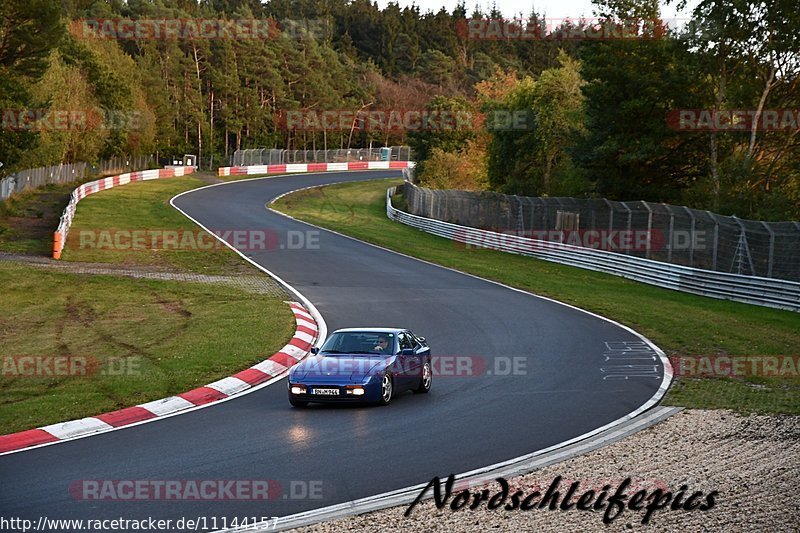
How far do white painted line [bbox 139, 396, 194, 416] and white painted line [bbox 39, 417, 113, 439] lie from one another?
→ 1069 mm

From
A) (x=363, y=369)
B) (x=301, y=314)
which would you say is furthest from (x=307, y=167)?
(x=363, y=369)

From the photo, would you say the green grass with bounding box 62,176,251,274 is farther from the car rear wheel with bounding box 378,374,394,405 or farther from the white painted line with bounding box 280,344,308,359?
the car rear wheel with bounding box 378,374,394,405

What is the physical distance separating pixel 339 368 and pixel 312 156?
110400mm

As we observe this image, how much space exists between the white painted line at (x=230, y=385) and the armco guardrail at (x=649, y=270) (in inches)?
694

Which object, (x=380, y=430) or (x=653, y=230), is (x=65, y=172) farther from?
(x=380, y=430)

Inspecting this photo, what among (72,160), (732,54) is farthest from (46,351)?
(72,160)

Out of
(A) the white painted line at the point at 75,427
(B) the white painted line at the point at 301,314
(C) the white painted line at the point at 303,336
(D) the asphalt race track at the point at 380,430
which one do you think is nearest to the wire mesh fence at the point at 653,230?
(D) the asphalt race track at the point at 380,430

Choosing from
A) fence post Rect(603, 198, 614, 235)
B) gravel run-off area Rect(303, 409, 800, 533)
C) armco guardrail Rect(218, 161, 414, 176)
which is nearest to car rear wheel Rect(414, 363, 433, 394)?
gravel run-off area Rect(303, 409, 800, 533)

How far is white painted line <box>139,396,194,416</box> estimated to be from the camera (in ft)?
48.4

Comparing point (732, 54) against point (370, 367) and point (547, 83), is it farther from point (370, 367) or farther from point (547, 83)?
point (370, 367)

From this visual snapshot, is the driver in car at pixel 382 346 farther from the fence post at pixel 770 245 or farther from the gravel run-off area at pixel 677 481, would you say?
the fence post at pixel 770 245

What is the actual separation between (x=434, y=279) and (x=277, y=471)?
2265 centimetres

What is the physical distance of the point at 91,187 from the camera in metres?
66.6

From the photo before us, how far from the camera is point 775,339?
2275cm
